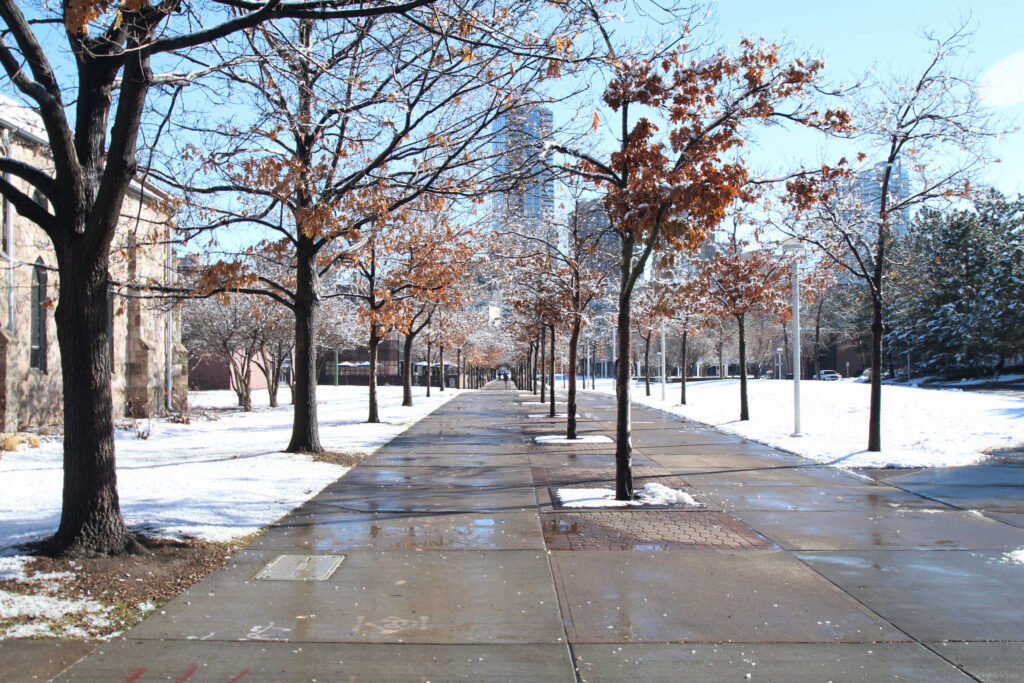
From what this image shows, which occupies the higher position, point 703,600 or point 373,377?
point 373,377

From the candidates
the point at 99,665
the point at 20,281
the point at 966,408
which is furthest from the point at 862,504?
the point at 20,281

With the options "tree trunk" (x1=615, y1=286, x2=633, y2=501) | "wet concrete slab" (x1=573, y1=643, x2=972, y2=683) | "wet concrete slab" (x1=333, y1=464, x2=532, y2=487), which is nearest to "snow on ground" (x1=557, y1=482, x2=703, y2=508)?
"tree trunk" (x1=615, y1=286, x2=633, y2=501)

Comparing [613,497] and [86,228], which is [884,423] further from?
[86,228]

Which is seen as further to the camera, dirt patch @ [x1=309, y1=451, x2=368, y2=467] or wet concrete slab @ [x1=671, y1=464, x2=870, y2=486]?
dirt patch @ [x1=309, y1=451, x2=368, y2=467]

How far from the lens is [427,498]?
9.34 metres

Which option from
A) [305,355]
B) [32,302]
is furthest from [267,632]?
[32,302]

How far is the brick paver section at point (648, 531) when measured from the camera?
23.0 feet

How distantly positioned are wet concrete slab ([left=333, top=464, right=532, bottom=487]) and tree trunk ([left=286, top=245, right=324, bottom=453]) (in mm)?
1684

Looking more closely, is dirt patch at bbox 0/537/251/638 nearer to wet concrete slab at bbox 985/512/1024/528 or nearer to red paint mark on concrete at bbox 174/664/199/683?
red paint mark on concrete at bbox 174/664/199/683

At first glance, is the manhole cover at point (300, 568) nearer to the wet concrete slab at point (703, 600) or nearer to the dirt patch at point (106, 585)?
the dirt patch at point (106, 585)

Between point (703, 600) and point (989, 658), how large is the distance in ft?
5.71

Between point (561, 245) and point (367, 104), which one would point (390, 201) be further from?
point (561, 245)

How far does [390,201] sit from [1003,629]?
985 cm

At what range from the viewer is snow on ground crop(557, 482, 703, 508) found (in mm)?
8875
